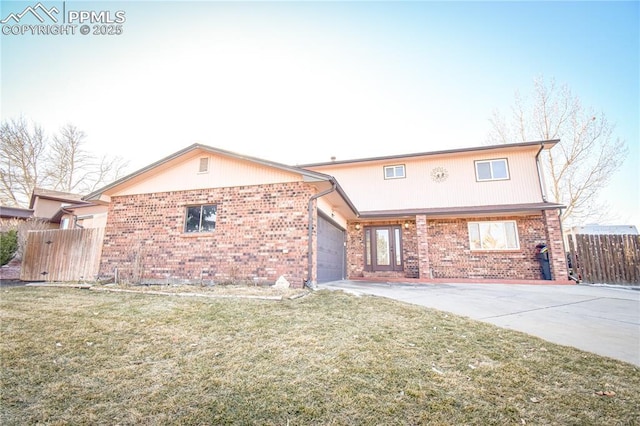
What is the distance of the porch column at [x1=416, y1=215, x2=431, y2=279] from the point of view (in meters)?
11.1

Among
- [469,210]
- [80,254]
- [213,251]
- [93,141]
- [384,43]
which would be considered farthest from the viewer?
[93,141]

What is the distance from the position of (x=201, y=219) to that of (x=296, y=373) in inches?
283

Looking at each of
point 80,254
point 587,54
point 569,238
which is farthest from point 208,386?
point 587,54

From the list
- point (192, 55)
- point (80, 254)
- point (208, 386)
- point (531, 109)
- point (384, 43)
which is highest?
point (531, 109)

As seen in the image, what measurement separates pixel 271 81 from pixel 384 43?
15.4ft

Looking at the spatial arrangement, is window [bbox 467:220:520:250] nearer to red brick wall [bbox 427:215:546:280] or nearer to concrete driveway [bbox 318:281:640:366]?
red brick wall [bbox 427:215:546:280]

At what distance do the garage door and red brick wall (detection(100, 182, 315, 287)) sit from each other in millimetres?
1234

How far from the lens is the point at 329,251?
973 centimetres

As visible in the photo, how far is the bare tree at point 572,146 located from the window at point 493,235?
877 centimetres

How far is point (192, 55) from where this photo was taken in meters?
9.70

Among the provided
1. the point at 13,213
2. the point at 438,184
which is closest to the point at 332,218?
the point at 438,184

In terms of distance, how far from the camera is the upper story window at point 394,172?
12.7 m

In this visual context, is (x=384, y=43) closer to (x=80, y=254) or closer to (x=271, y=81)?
(x=271, y=81)

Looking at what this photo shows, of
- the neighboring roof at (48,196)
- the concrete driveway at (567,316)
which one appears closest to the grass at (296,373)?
the concrete driveway at (567,316)
